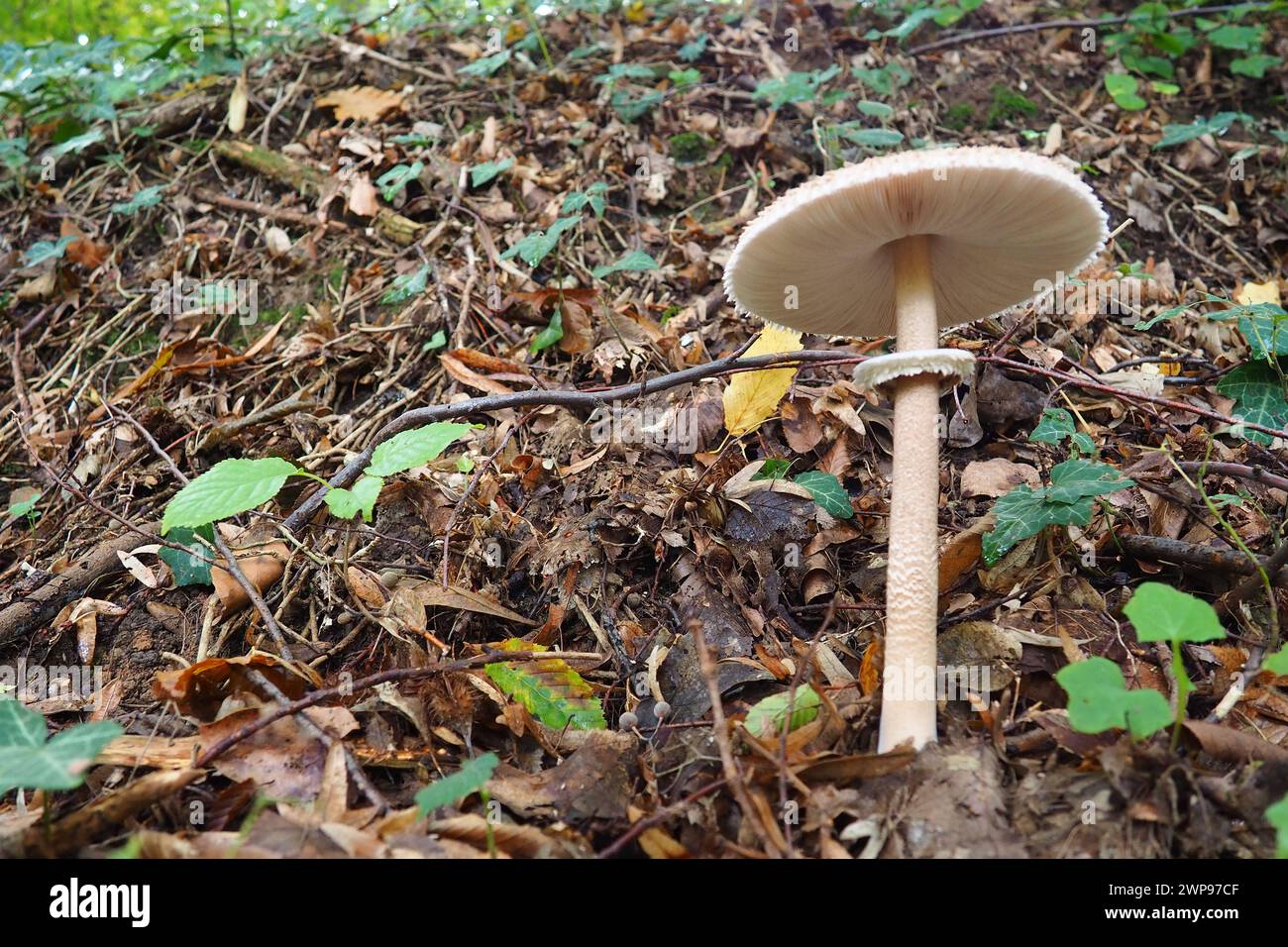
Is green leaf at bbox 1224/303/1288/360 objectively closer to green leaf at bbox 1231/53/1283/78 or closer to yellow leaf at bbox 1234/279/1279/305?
yellow leaf at bbox 1234/279/1279/305

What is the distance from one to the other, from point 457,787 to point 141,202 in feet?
15.0

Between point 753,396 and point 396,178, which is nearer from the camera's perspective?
point 753,396

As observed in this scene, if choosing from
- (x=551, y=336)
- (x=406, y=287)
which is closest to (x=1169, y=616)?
(x=551, y=336)

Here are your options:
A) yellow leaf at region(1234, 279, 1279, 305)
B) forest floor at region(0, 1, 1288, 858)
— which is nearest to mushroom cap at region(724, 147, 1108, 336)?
forest floor at region(0, 1, 1288, 858)

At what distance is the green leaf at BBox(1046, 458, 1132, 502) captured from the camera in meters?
2.37

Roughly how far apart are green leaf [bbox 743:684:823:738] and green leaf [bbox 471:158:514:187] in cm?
351

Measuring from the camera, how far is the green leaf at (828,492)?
278 centimetres

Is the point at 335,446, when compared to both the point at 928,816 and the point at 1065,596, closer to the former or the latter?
the point at 928,816

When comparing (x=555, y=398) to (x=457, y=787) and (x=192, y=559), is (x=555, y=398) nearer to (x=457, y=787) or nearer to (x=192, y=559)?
(x=192, y=559)

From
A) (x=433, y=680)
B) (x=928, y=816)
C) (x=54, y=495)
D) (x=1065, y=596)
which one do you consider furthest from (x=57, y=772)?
(x=1065, y=596)

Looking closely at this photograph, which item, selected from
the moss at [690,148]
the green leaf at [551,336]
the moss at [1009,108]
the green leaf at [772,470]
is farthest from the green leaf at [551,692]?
the moss at [1009,108]

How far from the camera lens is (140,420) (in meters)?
3.72

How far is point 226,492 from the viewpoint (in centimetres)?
Result: 225
